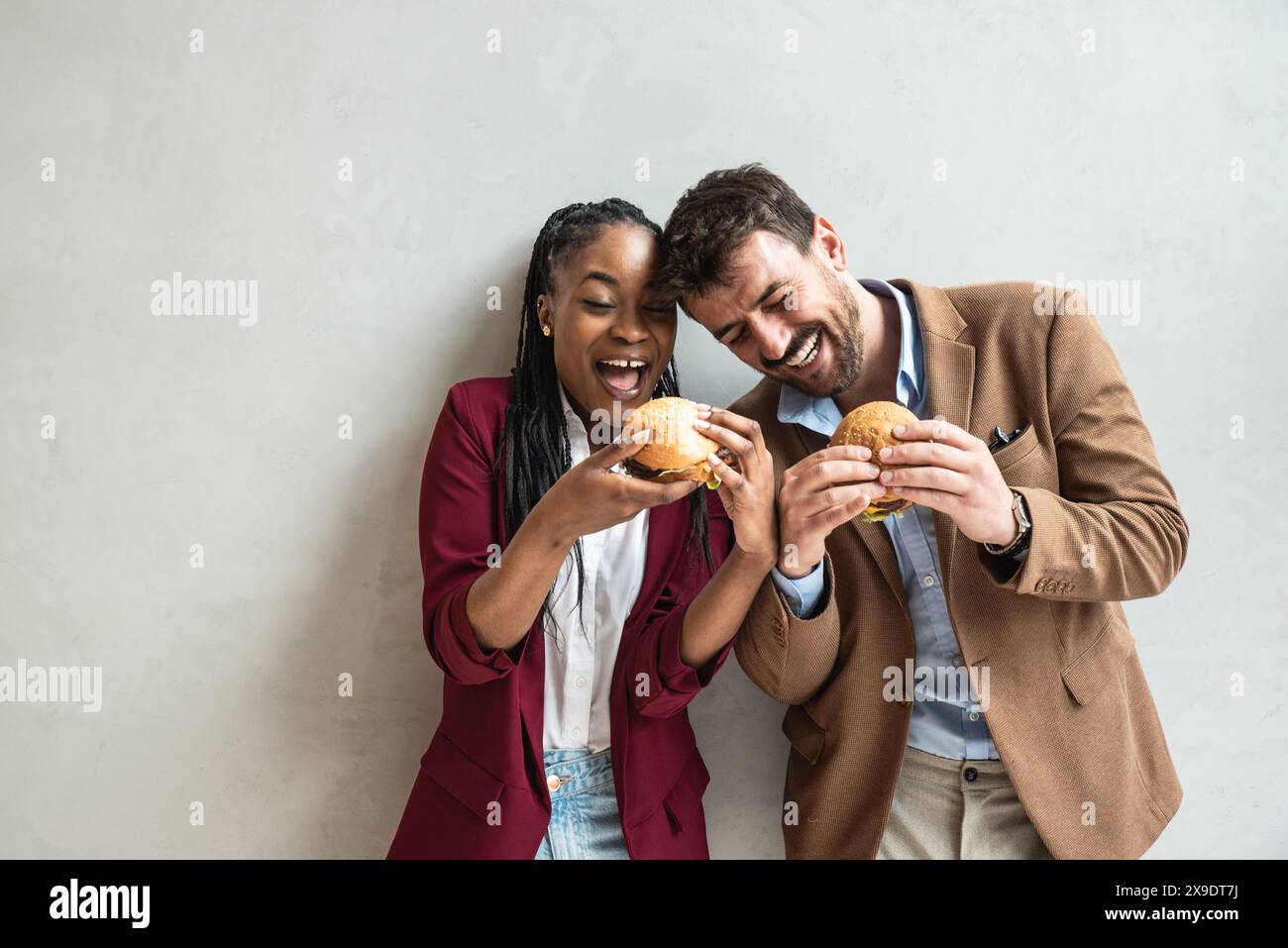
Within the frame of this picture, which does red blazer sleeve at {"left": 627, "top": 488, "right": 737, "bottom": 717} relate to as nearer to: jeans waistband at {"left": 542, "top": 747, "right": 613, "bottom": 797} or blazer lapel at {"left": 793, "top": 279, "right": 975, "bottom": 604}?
jeans waistband at {"left": 542, "top": 747, "right": 613, "bottom": 797}

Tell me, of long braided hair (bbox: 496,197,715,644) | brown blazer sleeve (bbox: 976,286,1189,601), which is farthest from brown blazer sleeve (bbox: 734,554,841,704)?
brown blazer sleeve (bbox: 976,286,1189,601)

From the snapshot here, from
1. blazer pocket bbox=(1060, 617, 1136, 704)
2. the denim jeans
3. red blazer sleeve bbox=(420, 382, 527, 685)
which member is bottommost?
the denim jeans

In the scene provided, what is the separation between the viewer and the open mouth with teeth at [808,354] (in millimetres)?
1917

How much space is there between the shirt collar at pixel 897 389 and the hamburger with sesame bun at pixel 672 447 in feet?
0.97

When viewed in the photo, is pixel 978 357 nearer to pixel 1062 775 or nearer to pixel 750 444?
pixel 750 444

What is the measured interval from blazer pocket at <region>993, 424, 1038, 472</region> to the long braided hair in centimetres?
66

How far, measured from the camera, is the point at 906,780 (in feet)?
6.57

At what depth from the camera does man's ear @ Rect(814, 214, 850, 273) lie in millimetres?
2020

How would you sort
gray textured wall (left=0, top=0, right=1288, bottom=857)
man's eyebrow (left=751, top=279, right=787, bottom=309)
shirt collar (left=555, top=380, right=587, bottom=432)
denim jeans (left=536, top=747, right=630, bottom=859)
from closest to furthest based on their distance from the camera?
1. man's eyebrow (left=751, top=279, right=787, bottom=309)
2. denim jeans (left=536, top=747, right=630, bottom=859)
3. shirt collar (left=555, top=380, right=587, bottom=432)
4. gray textured wall (left=0, top=0, right=1288, bottom=857)

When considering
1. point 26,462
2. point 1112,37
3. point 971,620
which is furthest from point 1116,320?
point 26,462

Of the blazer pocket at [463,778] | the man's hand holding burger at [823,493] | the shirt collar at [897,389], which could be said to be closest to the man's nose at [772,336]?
the shirt collar at [897,389]

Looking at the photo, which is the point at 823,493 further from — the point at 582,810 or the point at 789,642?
the point at 582,810
